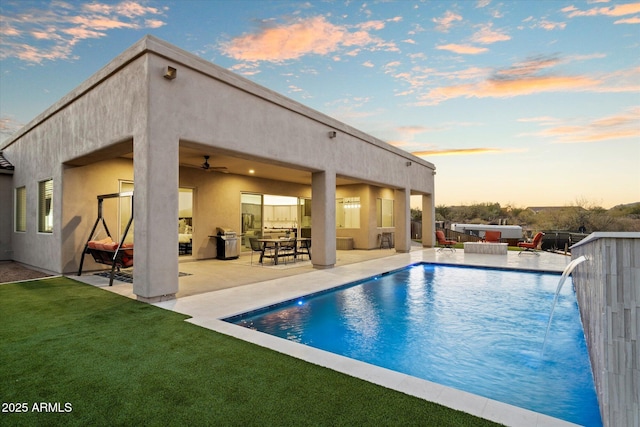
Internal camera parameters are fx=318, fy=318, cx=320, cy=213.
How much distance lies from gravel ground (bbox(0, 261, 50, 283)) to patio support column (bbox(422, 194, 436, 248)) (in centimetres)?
1642

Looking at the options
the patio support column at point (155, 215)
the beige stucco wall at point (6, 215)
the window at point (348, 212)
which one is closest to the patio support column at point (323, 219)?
the patio support column at point (155, 215)

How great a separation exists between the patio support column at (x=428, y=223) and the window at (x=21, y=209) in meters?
17.6

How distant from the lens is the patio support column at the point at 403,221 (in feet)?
48.8

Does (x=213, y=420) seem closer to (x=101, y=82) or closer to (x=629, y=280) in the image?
(x=629, y=280)

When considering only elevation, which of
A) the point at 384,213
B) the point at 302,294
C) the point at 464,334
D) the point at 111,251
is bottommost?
the point at 464,334

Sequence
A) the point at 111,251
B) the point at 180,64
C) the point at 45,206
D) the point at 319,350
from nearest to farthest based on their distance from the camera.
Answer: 1. the point at 319,350
2. the point at 180,64
3. the point at 111,251
4. the point at 45,206

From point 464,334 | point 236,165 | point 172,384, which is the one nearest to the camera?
point 172,384

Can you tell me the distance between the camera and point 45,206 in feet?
30.7

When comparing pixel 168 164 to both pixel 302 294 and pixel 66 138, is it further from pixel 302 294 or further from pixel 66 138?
pixel 66 138

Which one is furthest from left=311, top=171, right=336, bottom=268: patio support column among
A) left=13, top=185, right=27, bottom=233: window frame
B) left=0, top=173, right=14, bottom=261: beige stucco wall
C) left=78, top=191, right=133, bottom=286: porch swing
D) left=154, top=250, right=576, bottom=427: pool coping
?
left=0, top=173, right=14, bottom=261: beige stucco wall

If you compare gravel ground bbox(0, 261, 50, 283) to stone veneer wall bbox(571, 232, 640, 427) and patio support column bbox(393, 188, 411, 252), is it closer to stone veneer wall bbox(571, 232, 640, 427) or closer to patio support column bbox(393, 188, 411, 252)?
stone veneer wall bbox(571, 232, 640, 427)

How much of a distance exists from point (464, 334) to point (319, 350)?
247 cm

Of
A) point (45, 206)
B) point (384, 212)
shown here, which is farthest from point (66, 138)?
point (384, 212)

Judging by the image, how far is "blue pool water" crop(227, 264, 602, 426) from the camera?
330 cm
